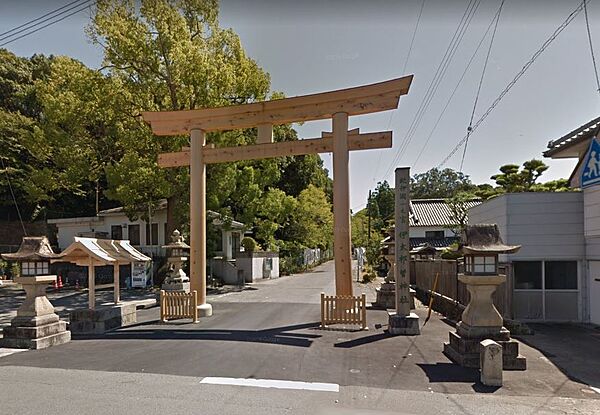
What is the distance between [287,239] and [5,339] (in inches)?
1325

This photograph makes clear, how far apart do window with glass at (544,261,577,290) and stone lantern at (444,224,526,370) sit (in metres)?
6.21

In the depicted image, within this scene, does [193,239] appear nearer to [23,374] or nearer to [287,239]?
[23,374]

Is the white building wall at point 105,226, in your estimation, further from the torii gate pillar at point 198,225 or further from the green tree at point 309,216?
the green tree at point 309,216

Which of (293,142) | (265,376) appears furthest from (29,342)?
(293,142)

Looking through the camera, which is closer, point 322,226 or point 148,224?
point 148,224

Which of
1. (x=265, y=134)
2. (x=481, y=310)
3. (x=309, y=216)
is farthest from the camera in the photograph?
(x=309, y=216)

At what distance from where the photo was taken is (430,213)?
127ft

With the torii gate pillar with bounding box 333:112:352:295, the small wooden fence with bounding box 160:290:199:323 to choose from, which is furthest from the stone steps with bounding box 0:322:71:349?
the torii gate pillar with bounding box 333:112:352:295

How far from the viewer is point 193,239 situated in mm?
13188

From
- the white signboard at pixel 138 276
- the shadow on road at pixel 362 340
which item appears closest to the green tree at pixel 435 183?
the white signboard at pixel 138 276

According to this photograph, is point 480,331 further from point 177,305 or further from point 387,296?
point 177,305

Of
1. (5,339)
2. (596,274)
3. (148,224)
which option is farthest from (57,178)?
(596,274)

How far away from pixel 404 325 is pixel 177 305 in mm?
6236

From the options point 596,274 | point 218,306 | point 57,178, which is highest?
point 57,178
